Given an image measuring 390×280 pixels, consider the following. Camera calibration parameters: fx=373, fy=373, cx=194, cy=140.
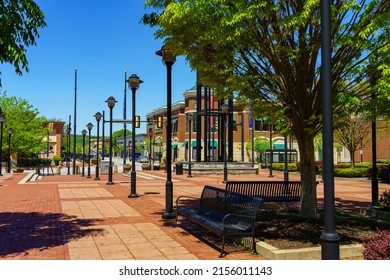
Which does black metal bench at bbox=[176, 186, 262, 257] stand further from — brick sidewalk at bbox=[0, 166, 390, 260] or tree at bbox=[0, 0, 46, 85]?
tree at bbox=[0, 0, 46, 85]

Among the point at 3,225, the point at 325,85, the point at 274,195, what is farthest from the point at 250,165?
the point at 325,85

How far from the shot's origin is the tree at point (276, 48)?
24.1 feet

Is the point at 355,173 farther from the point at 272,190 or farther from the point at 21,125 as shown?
the point at 21,125

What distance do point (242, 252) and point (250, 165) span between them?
94.0 ft

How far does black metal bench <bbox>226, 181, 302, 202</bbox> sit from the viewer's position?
11305 mm

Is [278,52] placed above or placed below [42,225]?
above

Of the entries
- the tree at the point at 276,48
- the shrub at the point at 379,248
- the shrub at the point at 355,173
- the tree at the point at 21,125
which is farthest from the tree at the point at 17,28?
the tree at the point at 21,125

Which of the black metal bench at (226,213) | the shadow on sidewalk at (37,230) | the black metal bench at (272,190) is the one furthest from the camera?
the black metal bench at (272,190)

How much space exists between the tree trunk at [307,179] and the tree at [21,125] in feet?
141

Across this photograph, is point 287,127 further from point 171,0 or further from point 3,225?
point 3,225

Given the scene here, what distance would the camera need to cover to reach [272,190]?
11906 millimetres

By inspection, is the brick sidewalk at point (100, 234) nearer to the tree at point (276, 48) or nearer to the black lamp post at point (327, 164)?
the black lamp post at point (327, 164)

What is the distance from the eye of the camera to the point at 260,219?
9609 millimetres

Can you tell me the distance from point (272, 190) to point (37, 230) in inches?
275
